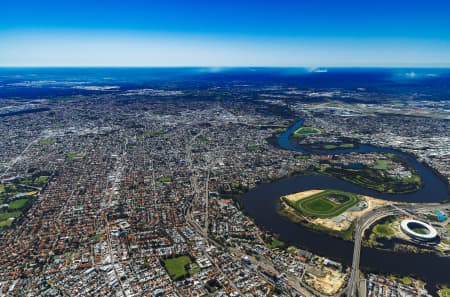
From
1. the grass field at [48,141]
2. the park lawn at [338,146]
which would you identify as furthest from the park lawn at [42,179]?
the park lawn at [338,146]

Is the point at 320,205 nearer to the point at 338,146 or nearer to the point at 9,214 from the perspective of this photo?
the point at 338,146

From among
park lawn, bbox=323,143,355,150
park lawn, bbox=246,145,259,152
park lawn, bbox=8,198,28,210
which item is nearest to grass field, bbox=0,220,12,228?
park lawn, bbox=8,198,28,210

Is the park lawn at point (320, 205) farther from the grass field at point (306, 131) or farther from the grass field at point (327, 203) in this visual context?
the grass field at point (306, 131)

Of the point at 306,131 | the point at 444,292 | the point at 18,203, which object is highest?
the point at 306,131

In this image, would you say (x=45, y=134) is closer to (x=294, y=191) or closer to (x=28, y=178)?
(x=28, y=178)

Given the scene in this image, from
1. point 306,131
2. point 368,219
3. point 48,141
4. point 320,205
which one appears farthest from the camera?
point 306,131

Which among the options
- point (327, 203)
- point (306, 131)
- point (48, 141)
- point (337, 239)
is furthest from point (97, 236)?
point (306, 131)

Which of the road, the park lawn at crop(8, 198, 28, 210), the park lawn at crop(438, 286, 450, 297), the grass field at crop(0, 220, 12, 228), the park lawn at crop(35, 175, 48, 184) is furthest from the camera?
the park lawn at crop(35, 175, 48, 184)

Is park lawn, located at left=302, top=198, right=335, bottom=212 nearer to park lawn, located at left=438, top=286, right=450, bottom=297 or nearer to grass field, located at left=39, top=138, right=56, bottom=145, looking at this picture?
park lawn, located at left=438, top=286, right=450, bottom=297
